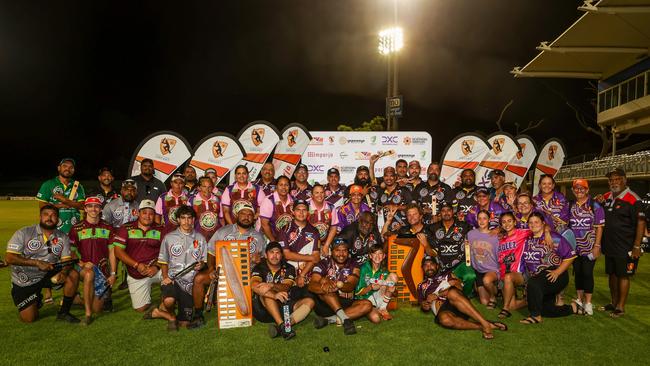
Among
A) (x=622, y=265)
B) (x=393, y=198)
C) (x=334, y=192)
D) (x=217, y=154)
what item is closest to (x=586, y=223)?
(x=622, y=265)

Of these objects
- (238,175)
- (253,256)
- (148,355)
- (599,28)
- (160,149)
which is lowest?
(148,355)

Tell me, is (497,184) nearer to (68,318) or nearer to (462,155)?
(462,155)

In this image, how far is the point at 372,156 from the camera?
972cm

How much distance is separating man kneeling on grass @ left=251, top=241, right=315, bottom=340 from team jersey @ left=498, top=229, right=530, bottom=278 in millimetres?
2933

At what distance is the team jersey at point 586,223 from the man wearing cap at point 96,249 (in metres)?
6.81

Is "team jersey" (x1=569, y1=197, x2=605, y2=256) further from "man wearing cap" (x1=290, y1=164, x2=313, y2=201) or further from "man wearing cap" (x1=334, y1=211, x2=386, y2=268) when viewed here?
"man wearing cap" (x1=290, y1=164, x2=313, y2=201)

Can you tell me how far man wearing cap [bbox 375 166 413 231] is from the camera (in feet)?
24.1

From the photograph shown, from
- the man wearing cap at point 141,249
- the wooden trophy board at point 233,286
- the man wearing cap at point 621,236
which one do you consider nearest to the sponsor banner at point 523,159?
the man wearing cap at point 621,236

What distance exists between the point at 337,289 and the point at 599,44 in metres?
27.5

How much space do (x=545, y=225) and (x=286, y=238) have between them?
12.3 ft

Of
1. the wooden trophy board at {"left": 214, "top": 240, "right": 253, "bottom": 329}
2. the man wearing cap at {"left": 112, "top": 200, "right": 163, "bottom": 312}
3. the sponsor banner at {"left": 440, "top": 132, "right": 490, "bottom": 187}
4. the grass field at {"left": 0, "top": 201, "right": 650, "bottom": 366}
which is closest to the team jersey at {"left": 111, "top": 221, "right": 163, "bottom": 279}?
the man wearing cap at {"left": 112, "top": 200, "right": 163, "bottom": 312}

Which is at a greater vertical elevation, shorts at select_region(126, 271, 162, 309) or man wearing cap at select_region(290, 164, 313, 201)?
man wearing cap at select_region(290, 164, 313, 201)

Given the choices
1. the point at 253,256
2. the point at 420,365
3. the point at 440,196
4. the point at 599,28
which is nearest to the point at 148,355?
the point at 253,256

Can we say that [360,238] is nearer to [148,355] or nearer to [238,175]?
[238,175]
